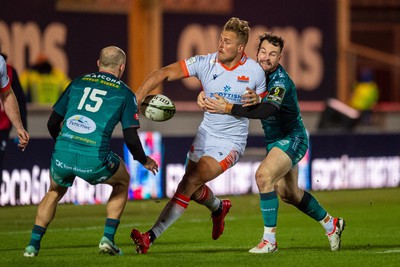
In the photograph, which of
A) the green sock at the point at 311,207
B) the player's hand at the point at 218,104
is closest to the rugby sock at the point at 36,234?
the player's hand at the point at 218,104

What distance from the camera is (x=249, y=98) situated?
34.9 feet

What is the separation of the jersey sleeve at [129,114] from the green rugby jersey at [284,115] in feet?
4.76

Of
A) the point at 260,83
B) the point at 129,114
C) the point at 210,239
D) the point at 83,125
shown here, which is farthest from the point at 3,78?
the point at 210,239

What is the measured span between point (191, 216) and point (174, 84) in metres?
10.1

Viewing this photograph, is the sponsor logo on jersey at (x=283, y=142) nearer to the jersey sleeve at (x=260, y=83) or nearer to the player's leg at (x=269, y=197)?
the player's leg at (x=269, y=197)

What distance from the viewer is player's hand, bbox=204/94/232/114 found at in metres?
10.6

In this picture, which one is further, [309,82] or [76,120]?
[309,82]

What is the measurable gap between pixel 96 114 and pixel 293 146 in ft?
6.76

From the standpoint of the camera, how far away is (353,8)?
114 ft

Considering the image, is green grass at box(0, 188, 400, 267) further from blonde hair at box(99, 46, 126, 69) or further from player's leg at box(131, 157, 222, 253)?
blonde hair at box(99, 46, 126, 69)

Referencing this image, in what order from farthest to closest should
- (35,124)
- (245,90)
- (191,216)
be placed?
(35,124), (191,216), (245,90)

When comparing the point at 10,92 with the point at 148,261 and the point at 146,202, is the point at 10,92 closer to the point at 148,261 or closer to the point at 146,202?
the point at 148,261

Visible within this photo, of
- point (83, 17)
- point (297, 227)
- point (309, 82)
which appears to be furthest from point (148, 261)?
point (309, 82)

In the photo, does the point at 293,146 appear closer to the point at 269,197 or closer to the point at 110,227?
the point at 269,197
